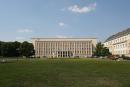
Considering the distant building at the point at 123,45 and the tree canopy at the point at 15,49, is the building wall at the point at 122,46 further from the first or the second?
the tree canopy at the point at 15,49

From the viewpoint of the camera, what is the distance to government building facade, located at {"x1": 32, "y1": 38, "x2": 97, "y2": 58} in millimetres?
191000

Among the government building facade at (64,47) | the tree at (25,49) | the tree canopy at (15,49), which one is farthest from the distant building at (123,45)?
the tree at (25,49)

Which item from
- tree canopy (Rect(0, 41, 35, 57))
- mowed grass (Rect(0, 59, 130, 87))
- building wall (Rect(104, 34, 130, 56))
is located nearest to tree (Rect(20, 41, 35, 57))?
tree canopy (Rect(0, 41, 35, 57))

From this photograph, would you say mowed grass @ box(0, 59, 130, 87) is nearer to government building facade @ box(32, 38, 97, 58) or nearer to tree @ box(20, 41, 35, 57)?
tree @ box(20, 41, 35, 57)

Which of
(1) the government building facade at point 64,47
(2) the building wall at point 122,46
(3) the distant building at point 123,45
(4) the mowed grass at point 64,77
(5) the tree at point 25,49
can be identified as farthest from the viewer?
(1) the government building facade at point 64,47

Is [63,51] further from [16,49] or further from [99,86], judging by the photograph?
[99,86]

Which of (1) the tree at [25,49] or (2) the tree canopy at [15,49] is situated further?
(1) the tree at [25,49]

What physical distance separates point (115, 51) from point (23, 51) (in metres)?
46.5

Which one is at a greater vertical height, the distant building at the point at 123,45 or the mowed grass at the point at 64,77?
the distant building at the point at 123,45

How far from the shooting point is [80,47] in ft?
629

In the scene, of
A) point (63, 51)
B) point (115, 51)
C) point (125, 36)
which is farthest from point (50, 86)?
point (63, 51)

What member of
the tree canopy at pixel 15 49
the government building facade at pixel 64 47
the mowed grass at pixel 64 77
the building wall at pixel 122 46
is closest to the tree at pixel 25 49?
the tree canopy at pixel 15 49

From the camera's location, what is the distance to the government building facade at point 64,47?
7520 inches

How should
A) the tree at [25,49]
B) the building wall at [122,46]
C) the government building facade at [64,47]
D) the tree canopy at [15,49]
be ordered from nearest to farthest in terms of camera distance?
the building wall at [122,46] < the tree canopy at [15,49] < the tree at [25,49] < the government building facade at [64,47]
